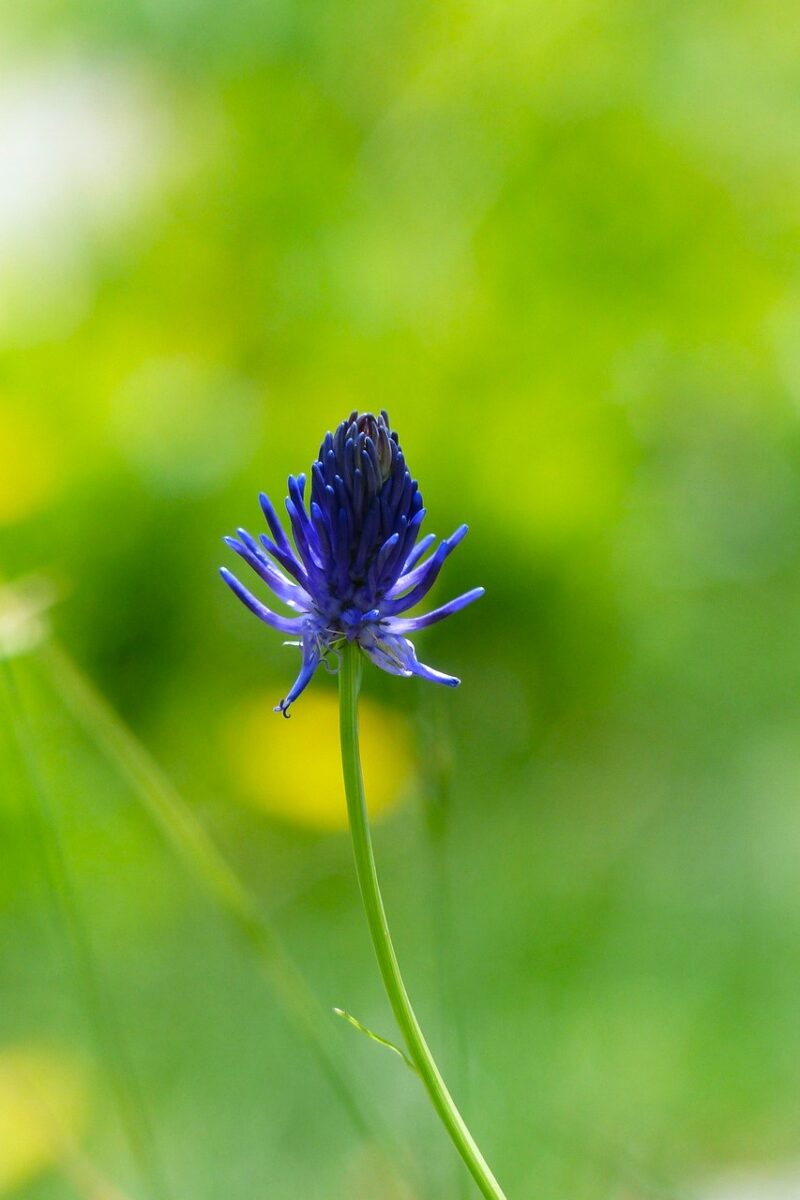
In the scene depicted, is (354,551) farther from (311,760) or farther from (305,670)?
(311,760)

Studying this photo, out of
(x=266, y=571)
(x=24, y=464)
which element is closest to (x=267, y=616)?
(x=266, y=571)

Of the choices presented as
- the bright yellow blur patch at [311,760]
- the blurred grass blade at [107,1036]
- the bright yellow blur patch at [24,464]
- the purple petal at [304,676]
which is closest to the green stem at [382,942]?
the purple petal at [304,676]

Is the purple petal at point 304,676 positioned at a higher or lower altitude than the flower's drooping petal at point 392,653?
lower

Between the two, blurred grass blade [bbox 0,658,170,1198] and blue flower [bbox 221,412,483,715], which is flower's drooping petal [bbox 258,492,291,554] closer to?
blue flower [bbox 221,412,483,715]

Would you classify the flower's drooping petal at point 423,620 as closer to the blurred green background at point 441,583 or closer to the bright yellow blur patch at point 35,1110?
the blurred green background at point 441,583

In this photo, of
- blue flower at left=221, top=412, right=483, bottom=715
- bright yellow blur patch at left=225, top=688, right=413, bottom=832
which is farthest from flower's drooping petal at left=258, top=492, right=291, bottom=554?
bright yellow blur patch at left=225, top=688, right=413, bottom=832

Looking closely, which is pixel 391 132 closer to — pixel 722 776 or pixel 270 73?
pixel 270 73

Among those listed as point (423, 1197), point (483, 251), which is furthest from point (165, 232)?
point (423, 1197)
